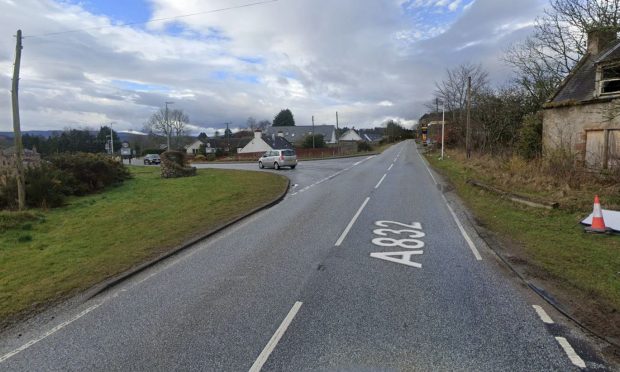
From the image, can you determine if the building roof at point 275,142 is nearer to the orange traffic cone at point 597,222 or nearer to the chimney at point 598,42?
Result: the chimney at point 598,42

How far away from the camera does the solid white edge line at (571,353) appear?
3889 millimetres

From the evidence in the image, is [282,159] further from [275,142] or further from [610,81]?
[275,142]

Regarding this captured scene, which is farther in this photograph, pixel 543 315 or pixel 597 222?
pixel 597 222

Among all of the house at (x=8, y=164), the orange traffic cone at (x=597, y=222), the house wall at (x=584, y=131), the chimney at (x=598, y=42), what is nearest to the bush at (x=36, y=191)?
the house at (x=8, y=164)

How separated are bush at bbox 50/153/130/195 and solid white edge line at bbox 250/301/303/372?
17902 millimetres

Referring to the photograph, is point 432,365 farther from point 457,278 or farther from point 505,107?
point 505,107

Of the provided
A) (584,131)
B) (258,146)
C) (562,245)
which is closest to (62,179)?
(562,245)

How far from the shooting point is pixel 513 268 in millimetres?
6797

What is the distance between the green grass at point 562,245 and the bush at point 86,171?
18.9m

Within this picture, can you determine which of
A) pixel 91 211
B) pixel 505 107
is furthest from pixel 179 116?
pixel 91 211

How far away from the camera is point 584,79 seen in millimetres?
19141

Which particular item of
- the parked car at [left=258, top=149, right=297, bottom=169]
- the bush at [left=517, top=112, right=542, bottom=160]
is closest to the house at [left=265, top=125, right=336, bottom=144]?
the parked car at [left=258, top=149, right=297, bottom=169]

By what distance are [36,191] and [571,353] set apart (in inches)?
733

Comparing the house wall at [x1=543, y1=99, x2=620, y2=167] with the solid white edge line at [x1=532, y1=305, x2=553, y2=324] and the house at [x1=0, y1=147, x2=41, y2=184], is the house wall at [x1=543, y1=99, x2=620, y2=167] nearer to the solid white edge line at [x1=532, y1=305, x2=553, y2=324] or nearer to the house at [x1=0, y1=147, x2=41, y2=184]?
the solid white edge line at [x1=532, y1=305, x2=553, y2=324]
